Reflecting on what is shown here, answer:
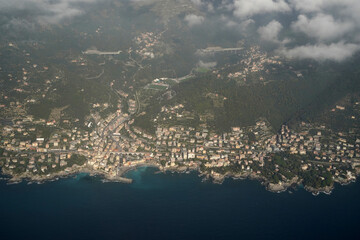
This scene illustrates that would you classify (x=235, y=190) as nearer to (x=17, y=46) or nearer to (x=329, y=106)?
(x=329, y=106)

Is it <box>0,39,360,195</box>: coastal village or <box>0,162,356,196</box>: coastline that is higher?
<box>0,39,360,195</box>: coastal village

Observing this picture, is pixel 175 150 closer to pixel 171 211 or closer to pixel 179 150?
pixel 179 150

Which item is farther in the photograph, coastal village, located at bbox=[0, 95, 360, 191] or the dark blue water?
coastal village, located at bbox=[0, 95, 360, 191]

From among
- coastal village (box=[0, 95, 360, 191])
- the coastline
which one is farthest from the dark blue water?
coastal village (box=[0, 95, 360, 191])

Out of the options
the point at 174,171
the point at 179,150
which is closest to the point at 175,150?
the point at 179,150

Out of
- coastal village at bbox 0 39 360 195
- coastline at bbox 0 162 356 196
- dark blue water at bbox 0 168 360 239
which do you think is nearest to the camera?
dark blue water at bbox 0 168 360 239

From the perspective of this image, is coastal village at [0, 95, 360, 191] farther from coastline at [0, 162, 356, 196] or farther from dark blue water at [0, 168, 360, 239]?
dark blue water at [0, 168, 360, 239]

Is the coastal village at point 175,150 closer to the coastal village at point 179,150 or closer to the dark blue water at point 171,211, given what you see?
the coastal village at point 179,150

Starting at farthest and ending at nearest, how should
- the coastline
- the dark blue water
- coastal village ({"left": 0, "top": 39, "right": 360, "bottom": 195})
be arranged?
1. coastal village ({"left": 0, "top": 39, "right": 360, "bottom": 195})
2. the coastline
3. the dark blue water
